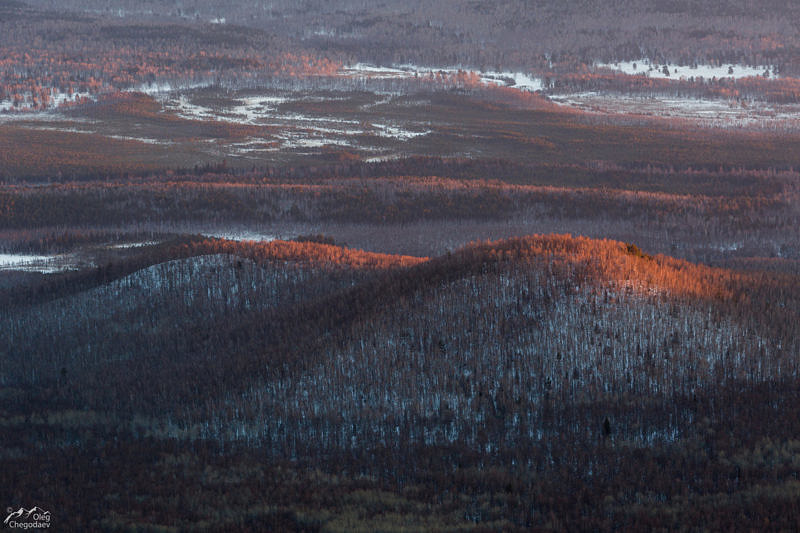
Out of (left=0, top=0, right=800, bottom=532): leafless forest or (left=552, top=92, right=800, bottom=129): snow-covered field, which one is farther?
(left=552, top=92, right=800, bottom=129): snow-covered field

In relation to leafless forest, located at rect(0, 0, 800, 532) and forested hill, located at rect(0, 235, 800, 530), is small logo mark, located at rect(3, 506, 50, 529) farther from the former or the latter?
forested hill, located at rect(0, 235, 800, 530)

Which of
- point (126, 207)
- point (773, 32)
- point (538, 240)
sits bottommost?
point (126, 207)

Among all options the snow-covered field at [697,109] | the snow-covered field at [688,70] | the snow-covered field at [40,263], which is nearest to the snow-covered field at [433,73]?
the snow-covered field at [697,109]

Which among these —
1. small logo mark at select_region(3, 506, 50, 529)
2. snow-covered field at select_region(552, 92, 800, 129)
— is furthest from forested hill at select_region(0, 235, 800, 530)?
snow-covered field at select_region(552, 92, 800, 129)

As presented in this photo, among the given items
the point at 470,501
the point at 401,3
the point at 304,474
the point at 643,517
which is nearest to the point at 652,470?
the point at 643,517

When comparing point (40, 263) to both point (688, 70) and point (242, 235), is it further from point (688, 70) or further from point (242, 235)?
point (688, 70)

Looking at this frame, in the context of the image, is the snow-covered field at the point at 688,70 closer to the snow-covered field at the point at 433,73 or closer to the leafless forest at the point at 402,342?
the snow-covered field at the point at 433,73

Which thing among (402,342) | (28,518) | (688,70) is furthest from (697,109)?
(28,518)

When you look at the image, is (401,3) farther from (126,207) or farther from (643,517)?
(643,517)
